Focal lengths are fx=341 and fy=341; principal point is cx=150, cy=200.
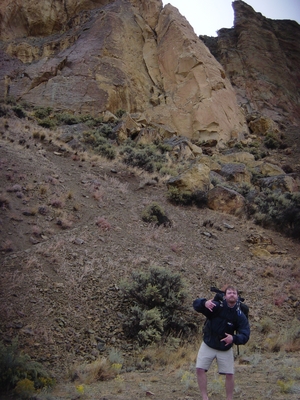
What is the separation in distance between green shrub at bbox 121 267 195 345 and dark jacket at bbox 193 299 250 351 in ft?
9.58

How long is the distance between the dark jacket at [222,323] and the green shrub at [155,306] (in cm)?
292

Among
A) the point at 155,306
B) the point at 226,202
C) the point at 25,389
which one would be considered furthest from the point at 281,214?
the point at 25,389

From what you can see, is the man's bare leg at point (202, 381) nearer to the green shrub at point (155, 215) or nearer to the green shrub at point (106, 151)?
the green shrub at point (155, 215)

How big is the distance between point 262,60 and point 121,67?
21.6 metres

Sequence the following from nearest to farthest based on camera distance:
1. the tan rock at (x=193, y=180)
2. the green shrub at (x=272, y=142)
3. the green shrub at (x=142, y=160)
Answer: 1. the tan rock at (x=193, y=180)
2. the green shrub at (x=142, y=160)
3. the green shrub at (x=272, y=142)

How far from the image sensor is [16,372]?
4410mm

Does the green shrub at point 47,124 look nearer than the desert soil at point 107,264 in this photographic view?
No

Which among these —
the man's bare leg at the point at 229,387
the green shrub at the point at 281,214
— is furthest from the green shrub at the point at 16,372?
the green shrub at the point at 281,214

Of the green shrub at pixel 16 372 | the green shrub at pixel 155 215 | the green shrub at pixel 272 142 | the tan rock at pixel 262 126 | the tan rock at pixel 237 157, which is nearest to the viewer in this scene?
the green shrub at pixel 16 372

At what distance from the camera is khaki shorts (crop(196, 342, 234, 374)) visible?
13.2ft

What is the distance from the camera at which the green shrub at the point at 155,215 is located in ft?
40.5

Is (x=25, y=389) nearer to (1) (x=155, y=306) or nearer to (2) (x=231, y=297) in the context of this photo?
(2) (x=231, y=297)

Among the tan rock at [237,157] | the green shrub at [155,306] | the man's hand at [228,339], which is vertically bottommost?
the green shrub at [155,306]

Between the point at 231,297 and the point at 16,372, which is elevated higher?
the point at 231,297
